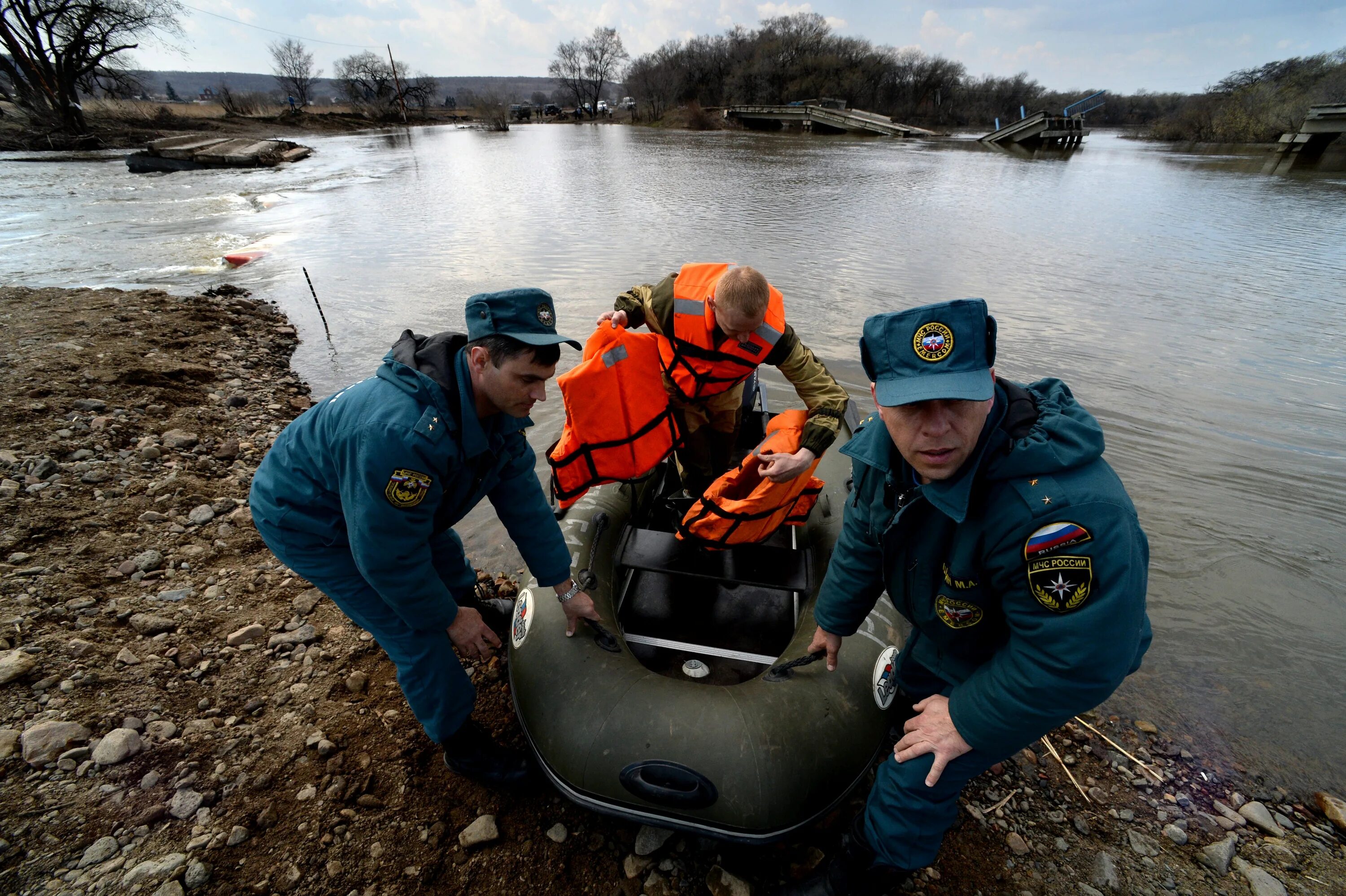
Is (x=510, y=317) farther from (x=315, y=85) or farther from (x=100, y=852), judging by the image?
(x=315, y=85)

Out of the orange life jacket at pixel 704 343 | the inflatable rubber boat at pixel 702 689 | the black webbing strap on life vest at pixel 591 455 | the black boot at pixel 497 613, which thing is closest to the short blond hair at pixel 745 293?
the orange life jacket at pixel 704 343

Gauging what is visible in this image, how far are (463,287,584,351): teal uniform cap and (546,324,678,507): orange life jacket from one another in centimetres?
109

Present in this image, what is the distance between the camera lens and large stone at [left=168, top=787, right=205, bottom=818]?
1889 mm

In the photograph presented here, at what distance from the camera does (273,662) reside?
2.57m

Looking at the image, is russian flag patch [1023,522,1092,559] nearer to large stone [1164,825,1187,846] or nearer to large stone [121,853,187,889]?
large stone [1164,825,1187,846]

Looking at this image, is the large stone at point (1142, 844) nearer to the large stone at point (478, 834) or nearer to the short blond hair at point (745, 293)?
the large stone at point (478, 834)

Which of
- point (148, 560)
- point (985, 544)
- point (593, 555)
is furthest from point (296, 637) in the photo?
point (985, 544)

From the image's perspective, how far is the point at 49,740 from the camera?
196cm

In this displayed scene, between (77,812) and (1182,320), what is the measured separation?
11132mm

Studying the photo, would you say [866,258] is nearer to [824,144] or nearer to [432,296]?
[432,296]

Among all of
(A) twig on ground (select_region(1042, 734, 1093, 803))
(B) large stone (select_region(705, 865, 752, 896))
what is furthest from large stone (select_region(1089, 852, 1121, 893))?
(B) large stone (select_region(705, 865, 752, 896))

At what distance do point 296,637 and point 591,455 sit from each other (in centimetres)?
162

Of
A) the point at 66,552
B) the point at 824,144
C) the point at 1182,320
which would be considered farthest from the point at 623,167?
the point at 66,552

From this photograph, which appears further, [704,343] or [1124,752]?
[704,343]
